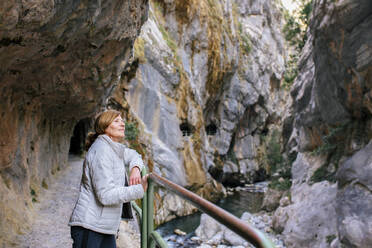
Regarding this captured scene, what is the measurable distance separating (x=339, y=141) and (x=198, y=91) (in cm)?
1343

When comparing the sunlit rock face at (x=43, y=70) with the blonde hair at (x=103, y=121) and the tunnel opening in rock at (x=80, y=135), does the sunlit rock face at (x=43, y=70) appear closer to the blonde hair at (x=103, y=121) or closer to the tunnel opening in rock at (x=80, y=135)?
the blonde hair at (x=103, y=121)

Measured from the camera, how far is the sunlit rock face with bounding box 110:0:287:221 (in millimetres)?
18641

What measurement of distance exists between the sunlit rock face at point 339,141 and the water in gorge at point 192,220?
4.29m

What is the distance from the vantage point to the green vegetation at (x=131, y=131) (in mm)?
16562

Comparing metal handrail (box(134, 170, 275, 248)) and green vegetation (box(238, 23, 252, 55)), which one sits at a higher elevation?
green vegetation (box(238, 23, 252, 55))

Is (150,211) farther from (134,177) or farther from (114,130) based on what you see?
(114,130)

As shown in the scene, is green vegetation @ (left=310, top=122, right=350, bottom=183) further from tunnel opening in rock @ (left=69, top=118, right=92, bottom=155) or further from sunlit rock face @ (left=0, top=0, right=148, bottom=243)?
tunnel opening in rock @ (left=69, top=118, right=92, bottom=155)

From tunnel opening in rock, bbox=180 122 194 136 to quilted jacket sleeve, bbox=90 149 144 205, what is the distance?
19.5 m

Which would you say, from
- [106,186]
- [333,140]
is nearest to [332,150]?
[333,140]

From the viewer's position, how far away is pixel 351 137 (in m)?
11.3

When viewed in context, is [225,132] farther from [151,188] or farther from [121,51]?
[151,188]

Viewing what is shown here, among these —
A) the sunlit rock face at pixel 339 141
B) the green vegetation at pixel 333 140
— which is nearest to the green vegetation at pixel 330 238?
the sunlit rock face at pixel 339 141

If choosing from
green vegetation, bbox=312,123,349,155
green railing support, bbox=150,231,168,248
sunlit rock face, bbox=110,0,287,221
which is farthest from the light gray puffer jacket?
sunlit rock face, bbox=110,0,287,221

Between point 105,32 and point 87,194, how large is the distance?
4709mm
